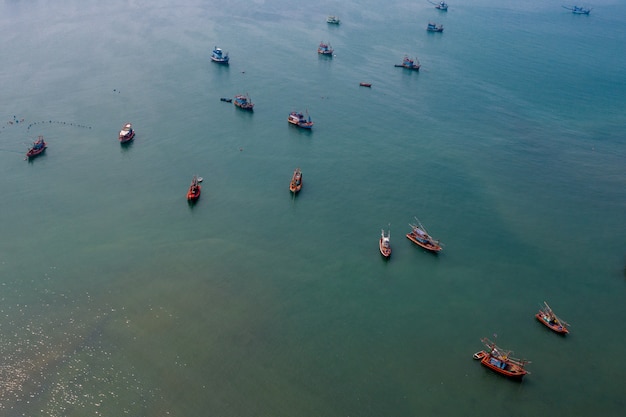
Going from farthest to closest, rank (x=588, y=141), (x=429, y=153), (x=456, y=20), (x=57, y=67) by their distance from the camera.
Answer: (x=456, y=20), (x=57, y=67), (x=588, y=141), (x=429, y=153)

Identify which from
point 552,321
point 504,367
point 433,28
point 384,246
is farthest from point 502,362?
point 433,28

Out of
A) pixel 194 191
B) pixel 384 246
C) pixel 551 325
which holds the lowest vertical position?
pixel 551 325

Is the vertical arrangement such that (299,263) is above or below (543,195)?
below

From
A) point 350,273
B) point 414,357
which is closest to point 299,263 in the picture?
point 350,273

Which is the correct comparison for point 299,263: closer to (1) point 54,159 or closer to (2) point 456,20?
(1) point 54,159

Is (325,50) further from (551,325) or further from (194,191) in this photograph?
(551,325)

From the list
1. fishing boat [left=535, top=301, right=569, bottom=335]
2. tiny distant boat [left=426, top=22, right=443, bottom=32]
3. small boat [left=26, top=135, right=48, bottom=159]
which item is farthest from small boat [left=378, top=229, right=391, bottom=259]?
tiny distant boat [left=426, top=22, right=443, bottom=32]

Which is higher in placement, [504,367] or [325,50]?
[325,50]
